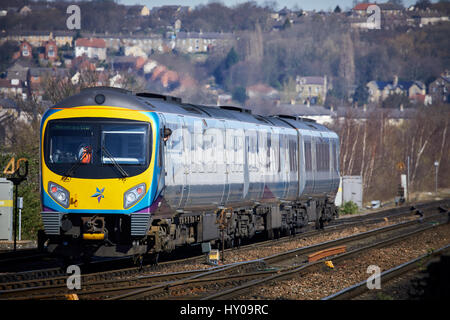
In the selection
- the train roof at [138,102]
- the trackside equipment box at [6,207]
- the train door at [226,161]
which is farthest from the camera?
the trackside equipment box at [6,207]

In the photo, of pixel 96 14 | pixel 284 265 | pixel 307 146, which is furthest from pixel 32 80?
pixel 284 265

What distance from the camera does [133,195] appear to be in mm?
15547

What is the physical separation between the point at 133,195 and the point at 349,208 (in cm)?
2892

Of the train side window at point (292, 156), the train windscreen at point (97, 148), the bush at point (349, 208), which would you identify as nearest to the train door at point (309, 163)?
the train side window at point (292, 156)

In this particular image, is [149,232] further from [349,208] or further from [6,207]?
[349,208]

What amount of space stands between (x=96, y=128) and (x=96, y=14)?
181 m

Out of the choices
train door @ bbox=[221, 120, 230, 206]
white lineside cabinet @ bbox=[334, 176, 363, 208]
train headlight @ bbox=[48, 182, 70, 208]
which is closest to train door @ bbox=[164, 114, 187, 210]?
train headlight @ bbox=[48, 182, 70, 208]

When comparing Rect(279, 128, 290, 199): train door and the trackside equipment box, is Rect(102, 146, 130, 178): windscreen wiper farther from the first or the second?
Rect(279, 128, 290, 199): train door

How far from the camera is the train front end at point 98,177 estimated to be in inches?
612

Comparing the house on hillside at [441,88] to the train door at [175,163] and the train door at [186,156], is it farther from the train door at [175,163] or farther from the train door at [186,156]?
the train door at [175,163]

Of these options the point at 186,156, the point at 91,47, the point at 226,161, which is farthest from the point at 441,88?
the point at 186,156

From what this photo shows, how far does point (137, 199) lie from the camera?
15547 millimetres

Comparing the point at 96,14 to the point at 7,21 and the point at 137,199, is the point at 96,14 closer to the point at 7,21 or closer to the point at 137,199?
the point at 7,21

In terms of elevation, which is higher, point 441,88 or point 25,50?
point 25,50
